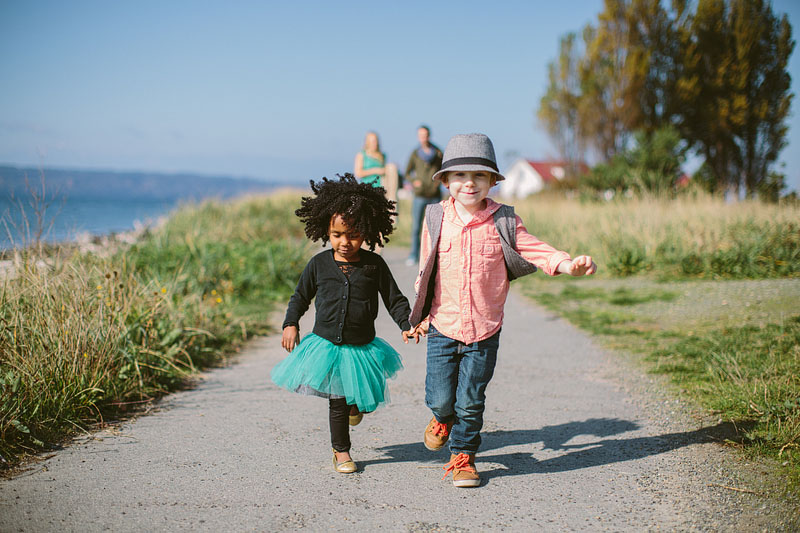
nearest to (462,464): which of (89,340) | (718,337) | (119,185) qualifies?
(89,340)

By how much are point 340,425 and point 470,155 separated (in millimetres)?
1563

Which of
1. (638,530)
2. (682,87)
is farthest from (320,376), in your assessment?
(682,87)

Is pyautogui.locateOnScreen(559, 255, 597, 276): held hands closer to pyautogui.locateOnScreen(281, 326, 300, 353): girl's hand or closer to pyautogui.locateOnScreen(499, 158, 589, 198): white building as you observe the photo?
pyautogui.locateOnScreen(281, 326, 300, 353): girl's hand

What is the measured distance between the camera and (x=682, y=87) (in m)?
27.3

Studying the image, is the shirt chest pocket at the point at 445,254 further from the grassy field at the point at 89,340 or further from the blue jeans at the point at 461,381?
the grassy field at the point at 89,340

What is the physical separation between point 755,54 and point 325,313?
2862 centimetres

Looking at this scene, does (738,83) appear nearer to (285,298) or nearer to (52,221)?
(285,298)

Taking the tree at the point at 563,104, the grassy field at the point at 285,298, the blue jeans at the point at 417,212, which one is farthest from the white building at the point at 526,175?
the blue jeans at the point at 417,212

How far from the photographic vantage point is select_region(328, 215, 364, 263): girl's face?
3.35 metres

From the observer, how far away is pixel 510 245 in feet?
10.6

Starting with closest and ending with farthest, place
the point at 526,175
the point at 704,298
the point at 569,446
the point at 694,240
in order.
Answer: the point at 569,446 → the point at 704,298 → the point at 694,240 → the point at 526,175

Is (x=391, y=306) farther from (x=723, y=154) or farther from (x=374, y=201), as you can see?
(x=723, y=154)

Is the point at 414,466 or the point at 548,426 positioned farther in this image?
the point at 548,426

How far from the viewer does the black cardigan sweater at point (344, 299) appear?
3.31 meters
